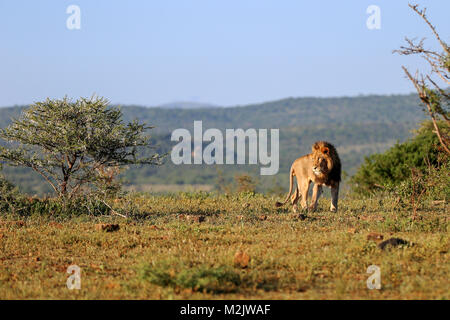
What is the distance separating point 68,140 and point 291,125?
130 metres

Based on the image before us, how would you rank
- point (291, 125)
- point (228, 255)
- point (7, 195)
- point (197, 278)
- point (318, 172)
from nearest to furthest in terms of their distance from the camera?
1. point (197, 278)
2. point (228, 255)
3. point (318, 172)
4. point (7, 195)
5. point (291, 125)

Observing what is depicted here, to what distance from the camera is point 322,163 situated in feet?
40.7

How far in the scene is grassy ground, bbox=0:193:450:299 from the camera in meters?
6.98

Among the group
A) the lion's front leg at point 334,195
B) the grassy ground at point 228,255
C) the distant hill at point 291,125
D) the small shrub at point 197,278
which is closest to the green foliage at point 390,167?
the grassy ground at point 228,255

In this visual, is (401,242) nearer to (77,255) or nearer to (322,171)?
(322,171)

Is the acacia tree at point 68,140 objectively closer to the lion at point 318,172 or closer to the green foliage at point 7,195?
the green foliage at point 7,195

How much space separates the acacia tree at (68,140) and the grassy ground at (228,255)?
1.34 metres

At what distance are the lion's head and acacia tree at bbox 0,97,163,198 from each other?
364 centimetres

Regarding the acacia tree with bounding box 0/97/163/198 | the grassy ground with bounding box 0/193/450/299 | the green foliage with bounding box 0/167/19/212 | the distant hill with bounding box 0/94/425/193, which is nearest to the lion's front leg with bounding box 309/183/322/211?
the grassy ground with bounding box 0/193/450/299

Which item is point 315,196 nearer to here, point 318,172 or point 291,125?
point 318,172

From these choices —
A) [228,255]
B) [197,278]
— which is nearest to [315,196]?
[228,255]

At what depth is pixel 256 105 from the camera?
171250 millimetres

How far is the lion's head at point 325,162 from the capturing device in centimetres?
1238

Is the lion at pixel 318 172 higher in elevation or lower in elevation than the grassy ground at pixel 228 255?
higher
